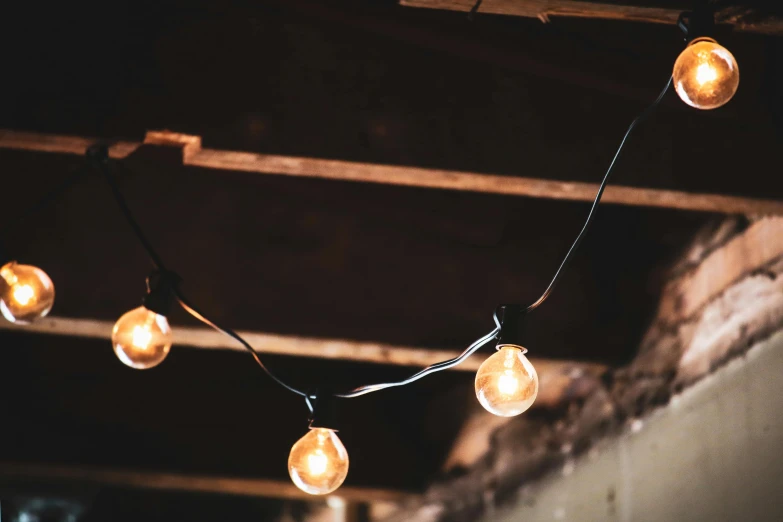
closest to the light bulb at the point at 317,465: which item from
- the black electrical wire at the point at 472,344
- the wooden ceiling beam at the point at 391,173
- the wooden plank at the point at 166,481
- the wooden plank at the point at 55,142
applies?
the black electrical wire at the point at 472,344

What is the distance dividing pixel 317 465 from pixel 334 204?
1184mm

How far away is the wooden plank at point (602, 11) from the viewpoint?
1.96 m

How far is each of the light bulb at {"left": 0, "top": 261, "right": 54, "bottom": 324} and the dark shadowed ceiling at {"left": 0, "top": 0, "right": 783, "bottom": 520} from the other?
0.34 metres

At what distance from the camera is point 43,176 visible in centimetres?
267

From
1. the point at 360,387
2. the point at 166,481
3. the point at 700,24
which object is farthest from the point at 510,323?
the point at 166,481

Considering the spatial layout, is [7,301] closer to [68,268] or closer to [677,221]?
[68,268]

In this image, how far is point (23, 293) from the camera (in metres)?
2.09

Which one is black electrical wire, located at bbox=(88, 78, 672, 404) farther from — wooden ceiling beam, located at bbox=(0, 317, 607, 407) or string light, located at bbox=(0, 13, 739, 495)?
wooden ceiling beam, located at bbox=(0, 317, 607, 407)

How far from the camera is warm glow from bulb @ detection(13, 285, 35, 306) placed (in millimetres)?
2082

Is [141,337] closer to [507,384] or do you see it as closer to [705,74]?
[507,384]

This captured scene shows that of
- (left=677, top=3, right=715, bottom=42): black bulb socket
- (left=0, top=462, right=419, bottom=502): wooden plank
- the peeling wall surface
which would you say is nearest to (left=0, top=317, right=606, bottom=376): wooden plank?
the peeling wall surface

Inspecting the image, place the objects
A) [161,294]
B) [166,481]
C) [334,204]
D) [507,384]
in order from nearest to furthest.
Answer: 1. [507,384]
2. [161,294]
3. [334,204]
4. [166,481]

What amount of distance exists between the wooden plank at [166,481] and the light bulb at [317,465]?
1795 mm

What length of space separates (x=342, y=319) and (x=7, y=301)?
1.02 metres
